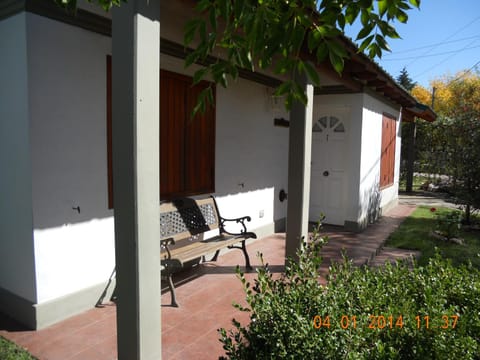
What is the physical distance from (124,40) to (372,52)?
1.49 metres

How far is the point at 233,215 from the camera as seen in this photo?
5898 millimetres

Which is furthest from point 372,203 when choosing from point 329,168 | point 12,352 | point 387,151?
point 12,352

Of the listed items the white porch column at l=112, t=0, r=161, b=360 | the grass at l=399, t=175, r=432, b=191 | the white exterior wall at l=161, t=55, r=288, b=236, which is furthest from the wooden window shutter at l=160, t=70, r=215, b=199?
the grass at l=399, t=175, r=432, b=191

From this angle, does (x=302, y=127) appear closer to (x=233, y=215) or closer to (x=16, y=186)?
(x=233, y=215)

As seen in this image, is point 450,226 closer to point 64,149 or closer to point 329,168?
point 329,168

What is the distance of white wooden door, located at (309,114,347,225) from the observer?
25.0 ft

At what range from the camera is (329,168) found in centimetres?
777

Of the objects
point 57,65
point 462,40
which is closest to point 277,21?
point 57,65

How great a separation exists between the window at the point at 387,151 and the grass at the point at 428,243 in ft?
4.84

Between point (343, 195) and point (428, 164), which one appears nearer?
point (343, 195)

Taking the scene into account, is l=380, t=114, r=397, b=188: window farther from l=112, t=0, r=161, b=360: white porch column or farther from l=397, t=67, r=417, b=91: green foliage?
l=397, t=67, r=417, b=91: green foliage

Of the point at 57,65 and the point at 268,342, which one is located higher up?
the point at 57,65

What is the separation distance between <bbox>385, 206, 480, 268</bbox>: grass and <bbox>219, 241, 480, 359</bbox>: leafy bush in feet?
10.8

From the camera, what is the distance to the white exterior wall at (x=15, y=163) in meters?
3.05
